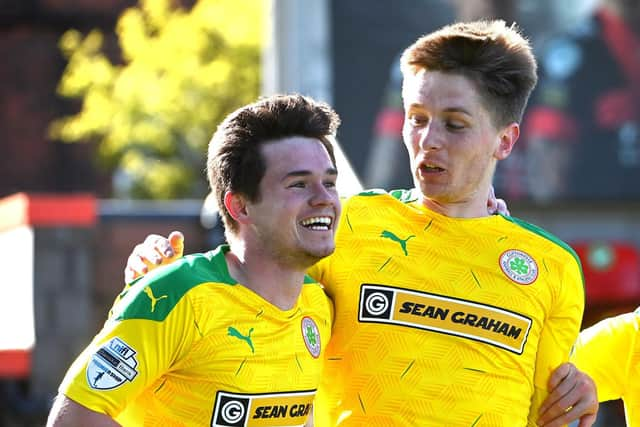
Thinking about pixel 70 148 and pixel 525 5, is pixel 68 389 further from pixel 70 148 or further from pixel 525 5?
pixel 70 148

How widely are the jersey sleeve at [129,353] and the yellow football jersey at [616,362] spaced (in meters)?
1.61

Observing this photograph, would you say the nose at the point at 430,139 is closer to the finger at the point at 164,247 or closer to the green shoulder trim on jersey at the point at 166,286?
the green shoulder trim on jersey at the point at 166,286

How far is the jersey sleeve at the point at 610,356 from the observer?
4730 millimetres

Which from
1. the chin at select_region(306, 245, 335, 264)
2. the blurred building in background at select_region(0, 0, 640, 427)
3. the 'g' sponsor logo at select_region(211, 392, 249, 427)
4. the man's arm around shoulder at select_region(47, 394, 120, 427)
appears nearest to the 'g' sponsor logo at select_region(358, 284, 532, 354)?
the chin at select_region(306, 245, 335, 264)

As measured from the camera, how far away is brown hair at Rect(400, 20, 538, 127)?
4402 millimetres

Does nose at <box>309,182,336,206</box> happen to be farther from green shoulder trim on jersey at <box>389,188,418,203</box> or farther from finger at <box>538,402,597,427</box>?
finger at <box>538,402,597,427</box>

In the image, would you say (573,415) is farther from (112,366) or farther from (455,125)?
(112,366)

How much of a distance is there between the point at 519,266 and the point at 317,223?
0.75 metres

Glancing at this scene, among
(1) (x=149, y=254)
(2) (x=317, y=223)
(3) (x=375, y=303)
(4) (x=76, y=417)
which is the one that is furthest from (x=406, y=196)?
(4) (x=76, y=417)

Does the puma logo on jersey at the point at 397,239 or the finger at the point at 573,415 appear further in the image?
the puma logo on jersey at the point at 397,239

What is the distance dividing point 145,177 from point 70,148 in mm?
5481

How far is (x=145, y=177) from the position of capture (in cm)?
2675

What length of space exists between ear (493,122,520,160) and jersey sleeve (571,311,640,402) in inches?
30.0

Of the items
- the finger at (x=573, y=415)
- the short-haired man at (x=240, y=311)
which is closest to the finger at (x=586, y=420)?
the finger at (x=573, y=415)
